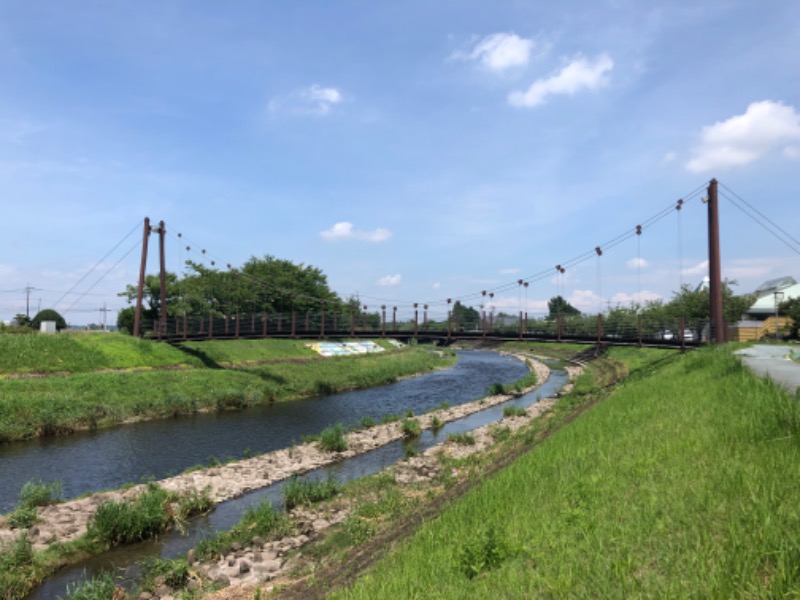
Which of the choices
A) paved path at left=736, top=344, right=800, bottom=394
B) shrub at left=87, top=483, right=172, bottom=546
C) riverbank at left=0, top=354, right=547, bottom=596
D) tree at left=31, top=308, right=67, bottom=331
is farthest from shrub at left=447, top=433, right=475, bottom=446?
tree at left=31, top=308, right=67, bottom=331

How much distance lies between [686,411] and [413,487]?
7.66 meters

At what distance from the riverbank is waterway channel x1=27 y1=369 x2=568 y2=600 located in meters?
0.45

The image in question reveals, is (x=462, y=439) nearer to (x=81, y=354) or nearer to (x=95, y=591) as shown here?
(x=95, y=591)

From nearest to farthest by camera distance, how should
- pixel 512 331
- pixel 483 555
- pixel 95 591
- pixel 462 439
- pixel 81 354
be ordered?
pixel 483 555 → pixel 95 591 → pixel 462 439 → pixel 81 354 → pixel 512 331

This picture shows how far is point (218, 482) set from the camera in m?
15.6

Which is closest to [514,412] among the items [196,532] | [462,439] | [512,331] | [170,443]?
[462,439]

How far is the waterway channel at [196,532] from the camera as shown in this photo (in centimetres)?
988

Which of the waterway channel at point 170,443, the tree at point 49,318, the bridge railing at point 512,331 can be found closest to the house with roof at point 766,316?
the bridge railing at point 512,331

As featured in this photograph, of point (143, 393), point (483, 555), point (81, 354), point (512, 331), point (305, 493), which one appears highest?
point (512, 331)

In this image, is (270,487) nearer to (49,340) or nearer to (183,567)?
(183,567)

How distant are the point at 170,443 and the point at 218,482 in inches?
295

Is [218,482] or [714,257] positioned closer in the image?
[218,482]

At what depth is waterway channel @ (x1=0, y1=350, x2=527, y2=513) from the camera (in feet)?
55.4

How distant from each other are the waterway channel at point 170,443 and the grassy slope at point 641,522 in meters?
13.8
